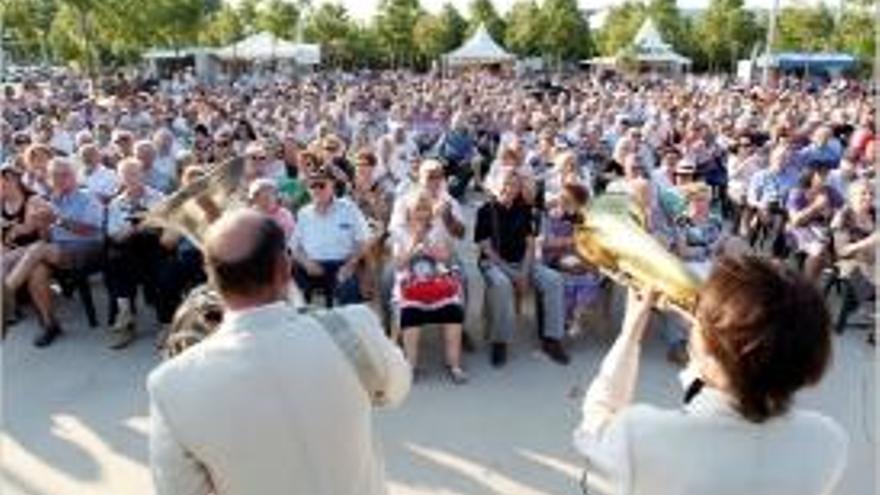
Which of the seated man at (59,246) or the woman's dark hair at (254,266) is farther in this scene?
the seated man at (59,246)

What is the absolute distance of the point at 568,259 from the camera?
8289 millimetres

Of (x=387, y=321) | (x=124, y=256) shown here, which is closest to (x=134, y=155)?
(x=124, y=256)

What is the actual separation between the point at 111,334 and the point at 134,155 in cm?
260

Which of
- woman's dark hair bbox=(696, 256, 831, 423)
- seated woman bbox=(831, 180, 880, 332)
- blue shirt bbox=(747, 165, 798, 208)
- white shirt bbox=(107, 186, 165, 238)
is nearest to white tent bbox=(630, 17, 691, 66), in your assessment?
blue shirt bbox=(747, 165, 798, 208)

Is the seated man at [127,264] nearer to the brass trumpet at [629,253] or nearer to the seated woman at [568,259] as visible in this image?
the seated woman at [568,259]

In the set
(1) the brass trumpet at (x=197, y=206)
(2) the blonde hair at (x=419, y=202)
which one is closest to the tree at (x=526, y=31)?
(2) the blonde hair at (x=419, y=202)

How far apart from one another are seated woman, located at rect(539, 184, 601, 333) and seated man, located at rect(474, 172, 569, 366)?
9cm

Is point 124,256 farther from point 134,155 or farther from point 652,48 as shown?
point 652,48

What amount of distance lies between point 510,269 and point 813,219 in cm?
298

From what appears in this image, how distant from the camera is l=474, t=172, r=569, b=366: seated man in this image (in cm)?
790

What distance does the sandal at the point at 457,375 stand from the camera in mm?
7449

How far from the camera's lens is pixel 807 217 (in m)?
9.76

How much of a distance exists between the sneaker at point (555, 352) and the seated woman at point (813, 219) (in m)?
2.29

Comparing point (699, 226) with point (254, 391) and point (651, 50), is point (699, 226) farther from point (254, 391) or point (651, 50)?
point (651, 50)
